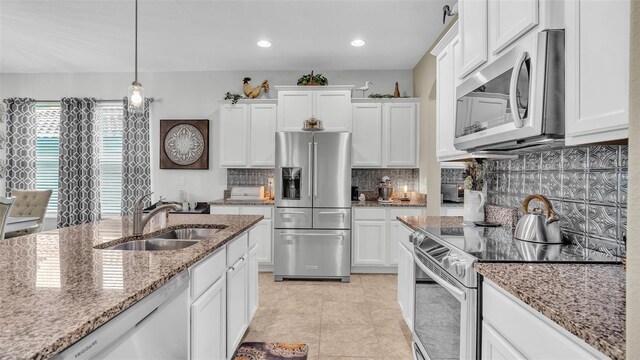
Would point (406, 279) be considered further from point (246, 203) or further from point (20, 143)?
point (20, 143)

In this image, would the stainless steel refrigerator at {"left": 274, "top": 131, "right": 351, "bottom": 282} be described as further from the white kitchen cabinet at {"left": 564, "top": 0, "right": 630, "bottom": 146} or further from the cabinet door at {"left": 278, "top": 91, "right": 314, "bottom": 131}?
the white kitchen cabinet at {"left": 564, "top": 0, "right": 630, "bottom": 146}

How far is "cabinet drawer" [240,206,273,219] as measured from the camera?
420cm

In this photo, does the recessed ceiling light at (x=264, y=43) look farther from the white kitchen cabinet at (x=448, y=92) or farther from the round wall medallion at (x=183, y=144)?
the white kitchen cabinet at (x=448, y=92)

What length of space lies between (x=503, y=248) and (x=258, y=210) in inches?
122

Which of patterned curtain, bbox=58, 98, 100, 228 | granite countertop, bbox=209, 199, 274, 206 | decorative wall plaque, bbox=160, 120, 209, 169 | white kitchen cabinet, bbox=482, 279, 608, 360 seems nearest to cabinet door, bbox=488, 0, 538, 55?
white kitchen cabinet, bbox=482, 279, 608, 360

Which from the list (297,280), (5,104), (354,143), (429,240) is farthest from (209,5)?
(5,104)

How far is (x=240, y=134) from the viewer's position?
14.9 ft

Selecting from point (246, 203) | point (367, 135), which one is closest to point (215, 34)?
point (246, 203)

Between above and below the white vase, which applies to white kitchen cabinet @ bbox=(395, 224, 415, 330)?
below

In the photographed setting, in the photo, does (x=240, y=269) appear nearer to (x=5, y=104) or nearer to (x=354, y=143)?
(x=354, y=143)

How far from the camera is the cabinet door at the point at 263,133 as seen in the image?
450 centimetres

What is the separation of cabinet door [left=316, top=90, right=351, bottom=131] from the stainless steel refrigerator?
0.45 meters

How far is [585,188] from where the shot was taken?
1574mm

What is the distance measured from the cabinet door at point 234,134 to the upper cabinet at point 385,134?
1.46 metres
